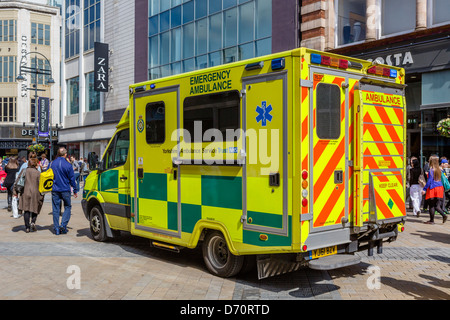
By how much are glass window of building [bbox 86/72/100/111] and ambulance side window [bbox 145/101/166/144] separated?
25007mm

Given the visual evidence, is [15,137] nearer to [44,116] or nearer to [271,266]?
[44,116]

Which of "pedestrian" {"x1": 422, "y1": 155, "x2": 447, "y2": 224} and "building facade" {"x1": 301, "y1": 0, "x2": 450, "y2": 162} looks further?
"building facade" {"x1": 301, "y1": 0, "x2": 450, "y2": 162}

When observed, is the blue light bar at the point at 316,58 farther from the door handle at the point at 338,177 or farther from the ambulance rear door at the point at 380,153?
the door handle at the point at 338,177

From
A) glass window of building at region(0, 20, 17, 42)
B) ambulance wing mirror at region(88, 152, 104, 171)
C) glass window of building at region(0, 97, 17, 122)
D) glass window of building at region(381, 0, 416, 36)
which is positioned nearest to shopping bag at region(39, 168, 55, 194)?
ambulance wing mirror at region(88, 152, 104, 171)

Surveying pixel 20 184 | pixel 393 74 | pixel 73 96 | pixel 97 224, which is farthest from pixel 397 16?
pixel 73 96

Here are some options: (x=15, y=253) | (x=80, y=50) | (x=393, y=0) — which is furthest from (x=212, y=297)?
(x=80, y=50)

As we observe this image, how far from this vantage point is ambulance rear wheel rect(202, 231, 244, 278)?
6.13 meters

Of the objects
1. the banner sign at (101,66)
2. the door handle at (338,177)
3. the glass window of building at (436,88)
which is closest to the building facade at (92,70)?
the banner sign at (101,66)

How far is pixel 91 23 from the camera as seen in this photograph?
104 feet

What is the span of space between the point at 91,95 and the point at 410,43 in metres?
24.3

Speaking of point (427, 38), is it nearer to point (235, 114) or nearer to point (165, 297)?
point (235, 114)

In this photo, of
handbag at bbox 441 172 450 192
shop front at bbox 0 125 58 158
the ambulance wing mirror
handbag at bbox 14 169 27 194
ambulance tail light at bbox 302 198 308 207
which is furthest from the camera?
shop front at bbox 0 125 58 158

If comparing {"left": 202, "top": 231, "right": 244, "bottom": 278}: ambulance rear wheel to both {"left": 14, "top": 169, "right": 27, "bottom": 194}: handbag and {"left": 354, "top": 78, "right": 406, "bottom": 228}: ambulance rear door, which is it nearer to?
{"left": 354, "top": 78, "right": 406, "bottom": 228}: ambulance rear door
